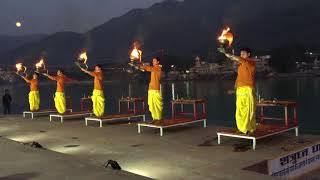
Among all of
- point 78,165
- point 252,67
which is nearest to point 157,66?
point 252,67

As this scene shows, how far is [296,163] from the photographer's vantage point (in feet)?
32.8

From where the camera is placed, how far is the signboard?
9.27 meters

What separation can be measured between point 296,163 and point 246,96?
2.92m

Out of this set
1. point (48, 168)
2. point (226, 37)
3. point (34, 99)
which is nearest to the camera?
point (48, 168)

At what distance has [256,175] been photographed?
8867 mm

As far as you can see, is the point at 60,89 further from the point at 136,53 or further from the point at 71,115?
the point at 136,53

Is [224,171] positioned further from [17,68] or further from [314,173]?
[17,68]

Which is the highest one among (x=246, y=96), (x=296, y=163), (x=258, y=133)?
(x=246, y=96)

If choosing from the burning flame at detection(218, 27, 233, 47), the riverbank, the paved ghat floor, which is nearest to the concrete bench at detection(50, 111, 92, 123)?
the paved ghat floor

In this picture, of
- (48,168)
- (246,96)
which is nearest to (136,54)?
(246,96)

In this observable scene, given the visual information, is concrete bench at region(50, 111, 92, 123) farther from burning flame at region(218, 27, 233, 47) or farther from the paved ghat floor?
burning flame at region(218, 27, 233, 47)

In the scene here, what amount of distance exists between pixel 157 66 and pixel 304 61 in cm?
16834

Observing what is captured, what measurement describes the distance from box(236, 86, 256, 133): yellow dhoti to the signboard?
2.02 m

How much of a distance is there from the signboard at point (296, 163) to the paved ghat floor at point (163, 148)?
539 millimetres
